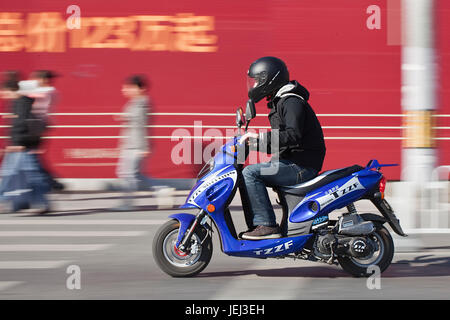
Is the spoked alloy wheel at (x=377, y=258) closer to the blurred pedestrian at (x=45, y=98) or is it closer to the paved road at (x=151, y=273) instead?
the paved road at (x=151, y=273)

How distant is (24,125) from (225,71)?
4.21 metres

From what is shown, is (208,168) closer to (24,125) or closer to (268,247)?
(268,247)

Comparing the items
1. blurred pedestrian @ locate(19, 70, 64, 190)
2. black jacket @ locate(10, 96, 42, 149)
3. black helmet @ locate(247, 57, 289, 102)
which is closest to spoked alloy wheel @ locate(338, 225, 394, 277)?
black helmet @ locate(247, 57, 289, 102)

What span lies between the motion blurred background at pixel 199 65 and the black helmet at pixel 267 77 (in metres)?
6.79

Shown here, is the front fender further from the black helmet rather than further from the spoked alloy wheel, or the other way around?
the spoked alloy wheel

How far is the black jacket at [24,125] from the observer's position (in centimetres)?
1071

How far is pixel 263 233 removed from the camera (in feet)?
22.2

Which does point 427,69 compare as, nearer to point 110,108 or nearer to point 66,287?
point 66,287

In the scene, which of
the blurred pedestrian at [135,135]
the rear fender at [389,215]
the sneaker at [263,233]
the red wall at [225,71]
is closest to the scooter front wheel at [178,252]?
the sneaker at [263,233]

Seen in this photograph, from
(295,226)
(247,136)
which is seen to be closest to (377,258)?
(295,226)

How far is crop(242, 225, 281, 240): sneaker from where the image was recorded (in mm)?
6758
